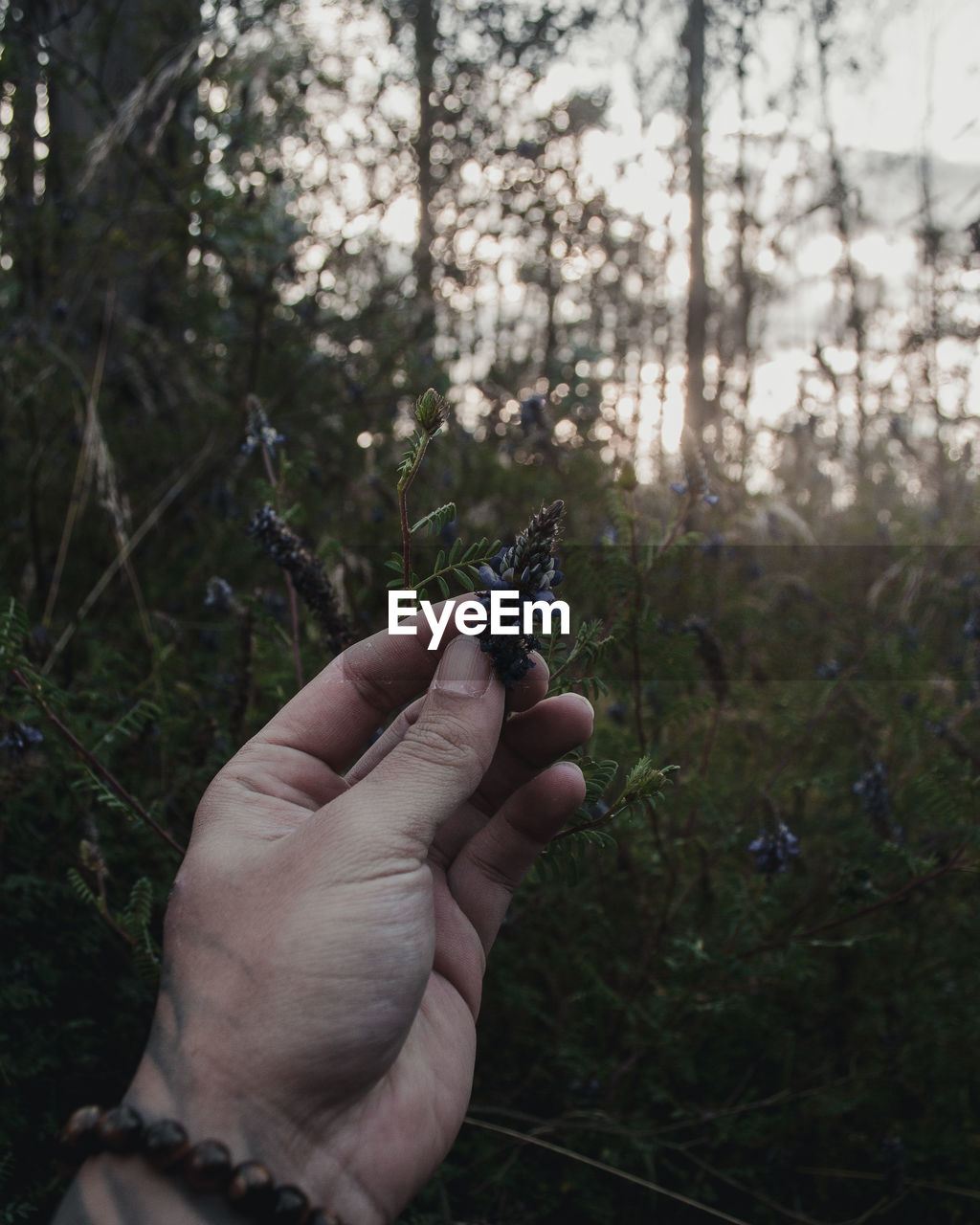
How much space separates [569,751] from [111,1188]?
0.96 metres

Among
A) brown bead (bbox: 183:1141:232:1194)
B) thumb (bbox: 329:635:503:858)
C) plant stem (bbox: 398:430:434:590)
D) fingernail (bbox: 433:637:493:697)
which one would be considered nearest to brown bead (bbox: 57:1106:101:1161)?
brown bead (bbox: 183:1141:232:1194)

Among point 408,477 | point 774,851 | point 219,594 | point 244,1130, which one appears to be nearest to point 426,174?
point 219,594

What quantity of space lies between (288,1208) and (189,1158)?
0.15 meters

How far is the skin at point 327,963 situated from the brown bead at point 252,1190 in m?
0.04

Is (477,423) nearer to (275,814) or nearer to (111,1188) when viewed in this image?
(275,814)

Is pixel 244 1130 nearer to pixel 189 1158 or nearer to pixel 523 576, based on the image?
pixel 189 1158

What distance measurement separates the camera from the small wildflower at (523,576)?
46.9 inches

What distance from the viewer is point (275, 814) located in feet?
4.58

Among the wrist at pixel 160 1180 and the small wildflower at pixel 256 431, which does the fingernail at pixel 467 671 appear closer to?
the wrist at pixel 160 1180

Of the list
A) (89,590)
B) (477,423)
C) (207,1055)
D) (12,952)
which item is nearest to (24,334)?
(89,590)

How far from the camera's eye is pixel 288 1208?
3.60ft

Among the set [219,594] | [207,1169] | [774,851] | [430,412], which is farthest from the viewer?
[219,594]

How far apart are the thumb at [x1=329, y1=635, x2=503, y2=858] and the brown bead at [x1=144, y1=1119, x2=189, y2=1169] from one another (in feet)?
1.43

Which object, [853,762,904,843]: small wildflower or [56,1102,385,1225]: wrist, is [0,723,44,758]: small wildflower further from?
[853,762,904,843]: small wildflower
